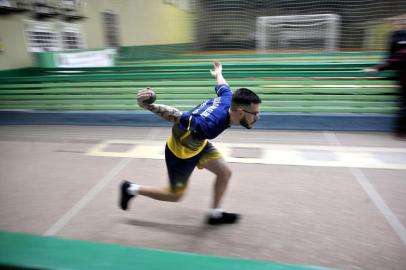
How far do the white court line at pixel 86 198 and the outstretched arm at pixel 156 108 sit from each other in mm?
1336

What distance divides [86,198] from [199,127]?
5.18 feet

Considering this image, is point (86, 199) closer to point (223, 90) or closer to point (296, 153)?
point (223, 90)

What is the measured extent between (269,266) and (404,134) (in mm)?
4230

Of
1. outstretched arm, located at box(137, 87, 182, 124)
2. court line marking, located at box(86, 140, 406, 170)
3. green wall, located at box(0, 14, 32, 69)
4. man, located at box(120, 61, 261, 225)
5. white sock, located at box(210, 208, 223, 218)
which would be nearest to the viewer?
outstretched arm, located at box(137, 87, 182, 124)

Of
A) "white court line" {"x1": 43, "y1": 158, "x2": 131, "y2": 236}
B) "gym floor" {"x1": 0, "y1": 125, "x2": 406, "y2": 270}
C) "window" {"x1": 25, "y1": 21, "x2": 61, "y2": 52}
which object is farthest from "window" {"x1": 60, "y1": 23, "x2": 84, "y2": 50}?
"white court line" {"x1": 43, "y1": 158, "x2": 131, "y2": 236}

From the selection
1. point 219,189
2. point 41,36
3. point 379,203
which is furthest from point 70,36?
point 379,203

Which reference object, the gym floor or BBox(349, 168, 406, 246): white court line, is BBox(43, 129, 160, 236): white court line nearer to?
the gym floor

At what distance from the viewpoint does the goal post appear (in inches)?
431

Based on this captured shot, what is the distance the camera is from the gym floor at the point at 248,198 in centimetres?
215

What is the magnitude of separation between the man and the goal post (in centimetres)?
951

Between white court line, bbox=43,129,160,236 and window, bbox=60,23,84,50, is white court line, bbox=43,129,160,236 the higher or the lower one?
the lower one

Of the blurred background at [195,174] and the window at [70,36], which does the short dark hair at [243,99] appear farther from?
the window at [70,36]

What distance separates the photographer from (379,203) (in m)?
2.59

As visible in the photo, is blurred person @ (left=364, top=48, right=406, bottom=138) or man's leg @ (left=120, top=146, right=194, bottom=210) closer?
man's leg @ (left=120, top=146, right=194, bottom=210)
